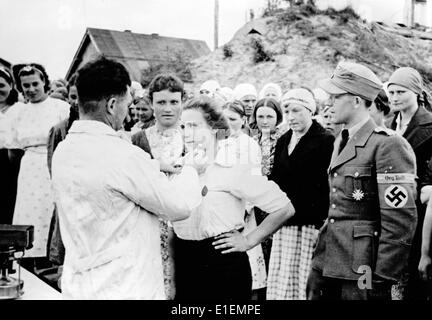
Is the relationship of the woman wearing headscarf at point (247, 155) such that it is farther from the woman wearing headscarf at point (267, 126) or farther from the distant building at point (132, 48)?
the distant building at point (132, 48)

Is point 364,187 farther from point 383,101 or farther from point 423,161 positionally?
point 423,161

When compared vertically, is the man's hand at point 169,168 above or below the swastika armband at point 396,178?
above

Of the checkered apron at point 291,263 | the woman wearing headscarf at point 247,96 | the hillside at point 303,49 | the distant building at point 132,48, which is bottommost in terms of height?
the checkered apron at point 291,263

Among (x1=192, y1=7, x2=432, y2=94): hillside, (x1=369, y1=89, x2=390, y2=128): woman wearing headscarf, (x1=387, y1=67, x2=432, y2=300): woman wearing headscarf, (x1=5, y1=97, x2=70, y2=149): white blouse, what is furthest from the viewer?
(x1=192, y1=7, x2=432, y2=94): hillside

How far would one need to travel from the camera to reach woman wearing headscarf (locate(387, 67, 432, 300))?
8.71 feet

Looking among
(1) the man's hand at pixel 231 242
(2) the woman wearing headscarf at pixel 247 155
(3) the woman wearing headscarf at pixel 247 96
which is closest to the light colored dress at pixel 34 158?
(2) the woman wearing headscarf at pixel 247 155

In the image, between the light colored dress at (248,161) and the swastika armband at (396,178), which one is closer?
the swastika armband at (396,178)

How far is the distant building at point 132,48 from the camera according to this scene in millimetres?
2826

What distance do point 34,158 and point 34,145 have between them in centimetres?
9

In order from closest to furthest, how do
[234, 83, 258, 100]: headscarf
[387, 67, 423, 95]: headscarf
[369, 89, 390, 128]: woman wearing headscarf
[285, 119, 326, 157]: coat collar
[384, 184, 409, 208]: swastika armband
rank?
[384, 184, 409, 208]: swastika armband < [369, 89, 390, 128]: woman wearing headscarf < [387, 67, 423, 95]: headscarf < [285, 119, 326, 157]: coat collar < [234, 83, 258, 100]: headscarf

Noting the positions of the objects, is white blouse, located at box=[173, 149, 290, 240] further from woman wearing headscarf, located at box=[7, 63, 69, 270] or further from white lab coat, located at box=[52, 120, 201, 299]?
woman wearing headscarf, located at box=[7, 63, 69, 270]

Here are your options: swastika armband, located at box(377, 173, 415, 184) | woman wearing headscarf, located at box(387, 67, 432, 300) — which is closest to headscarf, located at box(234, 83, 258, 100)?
woman wearing headscarf, located at box(387, 67, 432, 300)

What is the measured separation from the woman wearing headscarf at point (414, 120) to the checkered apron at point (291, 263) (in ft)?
1.66

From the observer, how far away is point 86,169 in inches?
63.0
